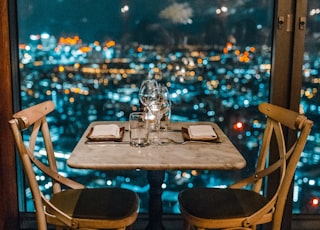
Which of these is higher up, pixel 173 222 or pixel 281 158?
pixel 281 158

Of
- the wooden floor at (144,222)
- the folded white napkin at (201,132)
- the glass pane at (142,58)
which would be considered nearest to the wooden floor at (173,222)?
the wooden floor at (144,222)

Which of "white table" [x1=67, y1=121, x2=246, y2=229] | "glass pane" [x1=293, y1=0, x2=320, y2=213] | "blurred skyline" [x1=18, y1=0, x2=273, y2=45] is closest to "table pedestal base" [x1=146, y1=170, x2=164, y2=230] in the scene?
"white table" [x1=67, y1=121, x2=246, y2=229]

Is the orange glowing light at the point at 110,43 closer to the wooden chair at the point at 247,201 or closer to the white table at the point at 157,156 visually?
the white table at the point at 157,156

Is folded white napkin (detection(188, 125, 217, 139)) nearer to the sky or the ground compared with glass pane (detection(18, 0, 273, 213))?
nearer to the ground

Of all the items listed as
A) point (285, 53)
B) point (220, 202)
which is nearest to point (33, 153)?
point (220, 202)

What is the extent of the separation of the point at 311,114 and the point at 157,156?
1430 millimetres

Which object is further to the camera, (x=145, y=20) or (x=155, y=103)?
(x=145, y=20)

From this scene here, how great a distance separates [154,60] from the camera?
2898mm

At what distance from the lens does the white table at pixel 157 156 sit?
1820 millimetres

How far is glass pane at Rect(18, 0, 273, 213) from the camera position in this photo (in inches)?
112

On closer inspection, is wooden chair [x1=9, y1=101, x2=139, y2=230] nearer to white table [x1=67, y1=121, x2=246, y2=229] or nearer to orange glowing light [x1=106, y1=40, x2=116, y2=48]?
white table [x1=67, y1=121, x2=246, y2=229]

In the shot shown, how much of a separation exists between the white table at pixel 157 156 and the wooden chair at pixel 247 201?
0.22 m

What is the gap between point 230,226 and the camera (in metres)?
2.02

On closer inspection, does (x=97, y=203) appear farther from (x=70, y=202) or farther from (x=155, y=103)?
(x=155, y=103)
